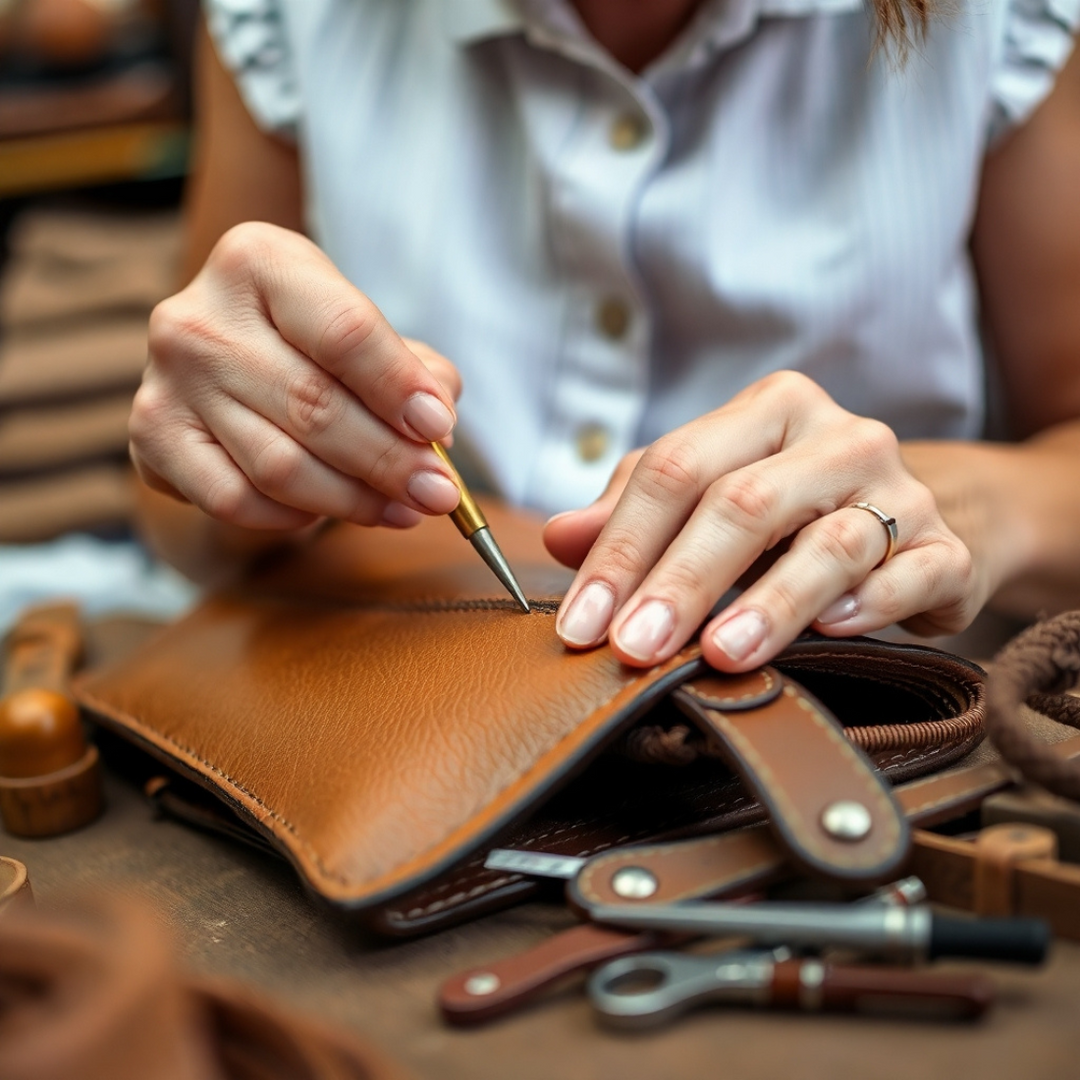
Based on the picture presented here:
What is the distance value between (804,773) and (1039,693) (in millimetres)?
151

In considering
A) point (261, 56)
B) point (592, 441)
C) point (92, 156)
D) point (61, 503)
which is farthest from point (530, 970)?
point (92, 156)

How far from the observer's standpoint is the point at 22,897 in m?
0.51

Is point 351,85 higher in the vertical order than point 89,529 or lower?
higher

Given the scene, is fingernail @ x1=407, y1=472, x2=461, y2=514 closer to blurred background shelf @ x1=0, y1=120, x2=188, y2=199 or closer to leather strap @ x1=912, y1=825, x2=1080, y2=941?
leather strap @ x1=912, y1=825, x2=1080, y2=941

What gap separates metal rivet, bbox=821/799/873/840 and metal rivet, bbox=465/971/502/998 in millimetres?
125

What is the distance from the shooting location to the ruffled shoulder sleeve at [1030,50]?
2.73ft

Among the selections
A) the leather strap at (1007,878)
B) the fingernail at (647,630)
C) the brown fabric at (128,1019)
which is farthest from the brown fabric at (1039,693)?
the brown fabric at (128,1019)

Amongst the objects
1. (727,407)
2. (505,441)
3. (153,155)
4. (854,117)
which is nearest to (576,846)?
(727,407)

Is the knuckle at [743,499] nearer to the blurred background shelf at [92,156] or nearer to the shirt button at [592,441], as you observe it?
the shirt button at [592,441]

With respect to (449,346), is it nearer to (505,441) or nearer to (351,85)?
(505,441)

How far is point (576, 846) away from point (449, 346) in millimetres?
513

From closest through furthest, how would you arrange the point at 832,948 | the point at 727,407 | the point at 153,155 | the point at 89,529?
the point at 832,948 < the point at 727,407 < the point at 89,529 < the point at 153,155

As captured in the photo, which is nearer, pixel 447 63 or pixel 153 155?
pixel 447 63

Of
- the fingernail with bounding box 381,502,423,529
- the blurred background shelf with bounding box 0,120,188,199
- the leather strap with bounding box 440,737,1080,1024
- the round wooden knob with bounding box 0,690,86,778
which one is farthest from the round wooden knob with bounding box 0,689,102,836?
the blurred background shelf with bounding box 0,120,188,199
